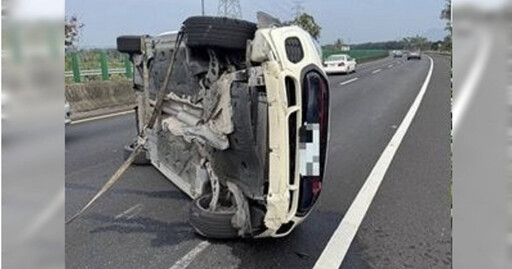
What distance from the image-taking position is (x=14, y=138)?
0.92 metres

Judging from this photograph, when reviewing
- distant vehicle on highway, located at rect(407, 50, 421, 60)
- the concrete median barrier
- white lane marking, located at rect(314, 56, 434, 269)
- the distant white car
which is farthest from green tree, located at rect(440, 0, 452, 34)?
distant vehicle on highway, located at rect(407, 50, 421, 60)

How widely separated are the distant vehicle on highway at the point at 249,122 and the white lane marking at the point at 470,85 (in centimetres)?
193

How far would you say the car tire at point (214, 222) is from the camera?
344 centimetres

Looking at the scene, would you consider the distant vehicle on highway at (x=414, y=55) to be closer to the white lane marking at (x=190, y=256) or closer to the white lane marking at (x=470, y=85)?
the white lane marking at (x=190, y=256)

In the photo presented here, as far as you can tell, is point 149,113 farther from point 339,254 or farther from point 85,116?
point 85,116

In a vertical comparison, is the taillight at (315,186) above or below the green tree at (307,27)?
below

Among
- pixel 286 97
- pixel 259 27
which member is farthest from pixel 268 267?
pixel 259 27

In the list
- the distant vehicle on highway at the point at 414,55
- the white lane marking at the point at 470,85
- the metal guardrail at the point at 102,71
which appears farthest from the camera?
the distant vehicle on highway at the point at 414,55

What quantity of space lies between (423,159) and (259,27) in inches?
161

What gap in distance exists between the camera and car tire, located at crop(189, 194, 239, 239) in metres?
3.44

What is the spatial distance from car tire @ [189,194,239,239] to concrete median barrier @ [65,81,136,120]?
8.45 m

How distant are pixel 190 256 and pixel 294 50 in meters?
1.56

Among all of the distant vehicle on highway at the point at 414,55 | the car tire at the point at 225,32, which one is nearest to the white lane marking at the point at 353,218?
the car tire at the point at 225,32

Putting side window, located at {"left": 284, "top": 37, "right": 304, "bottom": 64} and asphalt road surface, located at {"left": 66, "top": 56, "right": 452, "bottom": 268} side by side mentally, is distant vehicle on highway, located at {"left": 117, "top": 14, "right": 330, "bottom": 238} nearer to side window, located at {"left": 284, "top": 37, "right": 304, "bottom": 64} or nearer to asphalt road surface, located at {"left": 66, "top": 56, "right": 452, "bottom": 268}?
side window, located at {"left": 284, "top": 37, "right": 304, "bottom": 64}
